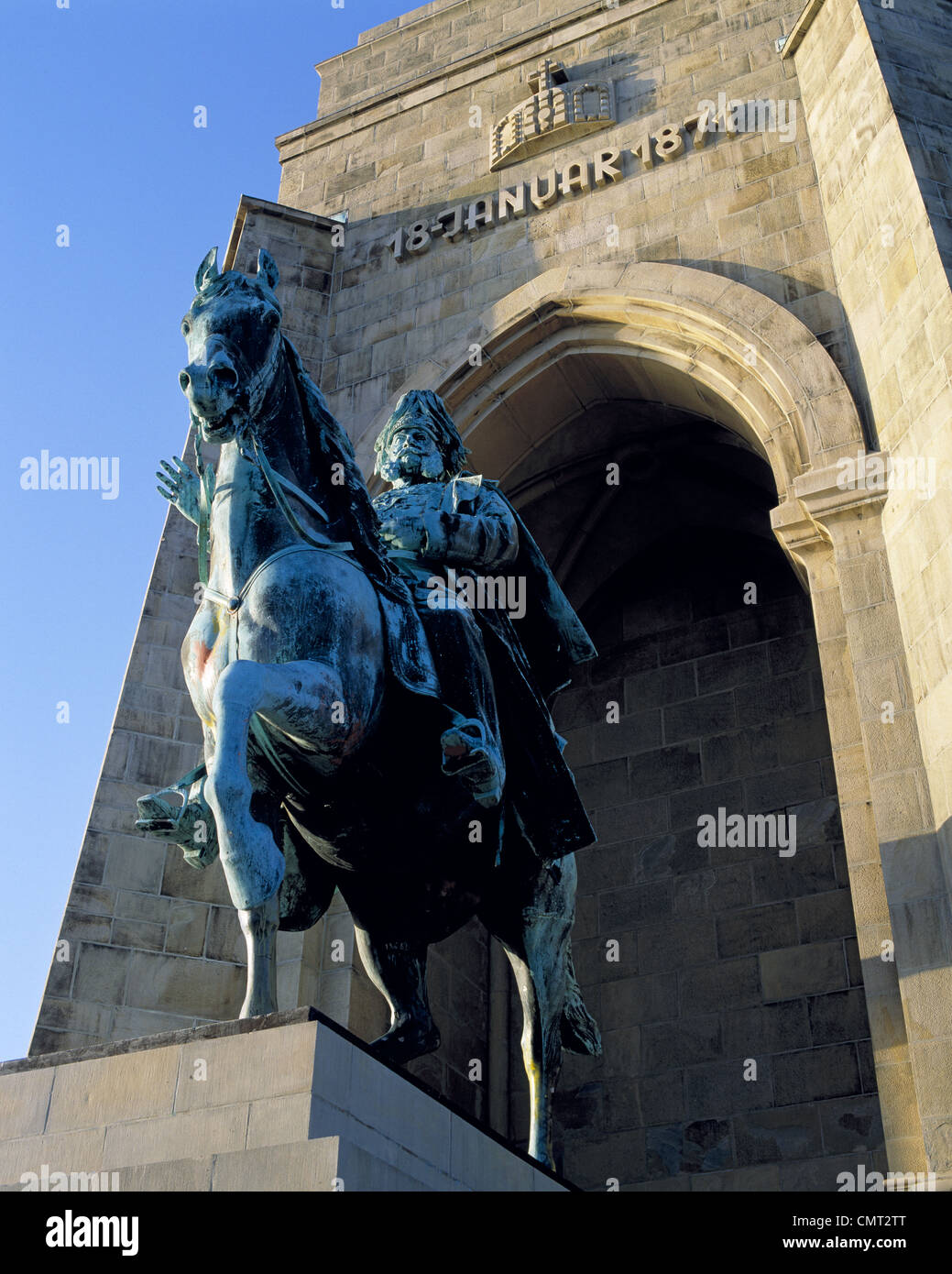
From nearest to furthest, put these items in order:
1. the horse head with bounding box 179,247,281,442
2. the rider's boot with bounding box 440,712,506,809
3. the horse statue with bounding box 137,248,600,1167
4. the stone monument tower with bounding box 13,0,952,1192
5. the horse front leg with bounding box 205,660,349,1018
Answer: the horse front leg with bounding box 205,660,349,1018 → the horse statue with bounding box 137,248,600,1167 → the horse head with bounding box 179,247,281,442 → the rider's boot with bounding box 440,712,506,809 → the stone monument tower with bounding box 13,0,952,1192

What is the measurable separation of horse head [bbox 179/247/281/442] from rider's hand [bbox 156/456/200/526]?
49cm

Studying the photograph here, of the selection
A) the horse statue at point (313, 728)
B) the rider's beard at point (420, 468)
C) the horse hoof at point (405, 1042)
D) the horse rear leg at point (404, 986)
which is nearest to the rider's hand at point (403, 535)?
the rider's beard at point (420, 468)

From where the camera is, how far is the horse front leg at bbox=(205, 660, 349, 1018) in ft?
13.7

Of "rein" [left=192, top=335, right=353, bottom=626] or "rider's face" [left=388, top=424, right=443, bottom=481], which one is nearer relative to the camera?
"rein" [left=192, top=335, right=353, bottom=626]

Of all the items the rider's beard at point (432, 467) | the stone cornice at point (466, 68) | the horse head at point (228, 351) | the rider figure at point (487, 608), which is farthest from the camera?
the stone cornice at point (466, 68)

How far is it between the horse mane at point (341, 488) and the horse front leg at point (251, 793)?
758 mm

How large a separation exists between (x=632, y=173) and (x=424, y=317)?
1.84 m

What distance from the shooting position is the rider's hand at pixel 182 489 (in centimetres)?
534

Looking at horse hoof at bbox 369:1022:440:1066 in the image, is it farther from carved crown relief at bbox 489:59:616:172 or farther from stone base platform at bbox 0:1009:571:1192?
carved crown relief at bbox 489:59:616:172

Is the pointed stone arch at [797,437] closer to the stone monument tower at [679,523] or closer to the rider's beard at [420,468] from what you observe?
the stone monument tower at [679,523]

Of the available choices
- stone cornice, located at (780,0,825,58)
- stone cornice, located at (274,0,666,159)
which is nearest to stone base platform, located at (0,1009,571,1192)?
stone cornice, located at (780,0,825,58)

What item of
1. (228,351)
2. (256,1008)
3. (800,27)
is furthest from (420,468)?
(800,27)

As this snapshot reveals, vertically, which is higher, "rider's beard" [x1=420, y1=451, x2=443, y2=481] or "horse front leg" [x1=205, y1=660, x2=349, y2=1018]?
"rider's beard" [x1=420, y1=451, x2=443, y2=481]
